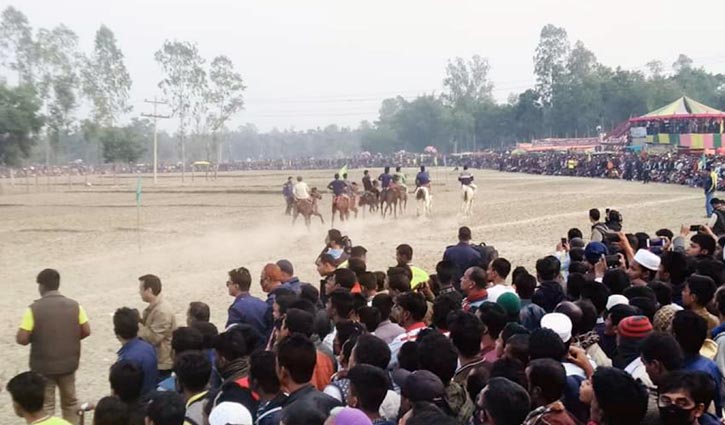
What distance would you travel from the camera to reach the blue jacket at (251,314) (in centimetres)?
713

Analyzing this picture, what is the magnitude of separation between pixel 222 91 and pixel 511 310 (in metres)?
85.6

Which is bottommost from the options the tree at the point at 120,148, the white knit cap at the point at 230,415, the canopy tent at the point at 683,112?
the white knit cap at the point at 230,415

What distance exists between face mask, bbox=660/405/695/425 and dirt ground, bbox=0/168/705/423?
253 inches

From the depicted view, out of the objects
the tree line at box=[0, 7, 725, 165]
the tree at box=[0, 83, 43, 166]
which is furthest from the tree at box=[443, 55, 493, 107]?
the tree at box=[0, 83, 43, 166]

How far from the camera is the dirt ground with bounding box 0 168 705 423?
13.6m

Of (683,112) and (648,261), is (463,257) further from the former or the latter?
(683,112)

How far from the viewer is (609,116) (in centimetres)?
9475

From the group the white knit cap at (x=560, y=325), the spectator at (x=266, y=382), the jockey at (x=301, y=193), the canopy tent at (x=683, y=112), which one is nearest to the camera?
the spectator at (x=266, y=382)

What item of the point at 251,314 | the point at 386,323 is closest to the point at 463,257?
the point at 251,314

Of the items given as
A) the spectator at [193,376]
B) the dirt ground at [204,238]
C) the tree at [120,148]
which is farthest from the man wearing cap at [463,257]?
the tree at [120,148]

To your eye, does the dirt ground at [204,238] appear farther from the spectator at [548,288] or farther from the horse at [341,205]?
the spectator at [548,288]

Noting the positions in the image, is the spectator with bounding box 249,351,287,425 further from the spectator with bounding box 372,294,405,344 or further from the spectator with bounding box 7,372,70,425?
the spectator with bounding box 372,294,405,344

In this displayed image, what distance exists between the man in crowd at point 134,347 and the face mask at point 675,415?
3.75 metres

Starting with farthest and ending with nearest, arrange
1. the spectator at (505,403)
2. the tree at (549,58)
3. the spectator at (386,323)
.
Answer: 1. the tree at (549,58)
2. the spectator at (386,323)
3. the spectator at (505,403)
